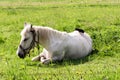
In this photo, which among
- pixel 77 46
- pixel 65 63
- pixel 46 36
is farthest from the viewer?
pixel 77 46

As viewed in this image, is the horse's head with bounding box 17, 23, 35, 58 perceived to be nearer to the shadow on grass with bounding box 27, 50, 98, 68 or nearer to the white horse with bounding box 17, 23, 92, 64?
the white horse with bounding box 17, 23, 92, 64

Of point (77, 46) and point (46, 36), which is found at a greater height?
point (46, 36)

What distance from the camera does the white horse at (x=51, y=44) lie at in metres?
9.70

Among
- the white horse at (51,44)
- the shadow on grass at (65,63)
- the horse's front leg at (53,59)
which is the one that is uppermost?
the white horse at (51,44)

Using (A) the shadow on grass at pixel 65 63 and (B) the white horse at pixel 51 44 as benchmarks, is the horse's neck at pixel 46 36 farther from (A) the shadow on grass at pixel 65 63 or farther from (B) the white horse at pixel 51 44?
(A) the shadow on grass at pixel 65 63

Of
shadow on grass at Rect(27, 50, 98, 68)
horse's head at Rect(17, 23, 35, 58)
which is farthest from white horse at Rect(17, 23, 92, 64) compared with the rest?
shadow on grass at Rect(27, 50, 98, 68)

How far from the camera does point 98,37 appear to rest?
12648mm

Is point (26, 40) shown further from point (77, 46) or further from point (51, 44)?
point (77, 46)

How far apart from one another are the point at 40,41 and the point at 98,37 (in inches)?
126

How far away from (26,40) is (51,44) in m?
0.73

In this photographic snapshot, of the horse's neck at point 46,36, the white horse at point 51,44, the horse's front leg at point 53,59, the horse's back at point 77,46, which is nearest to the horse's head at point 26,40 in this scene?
the white horse at point 51,44

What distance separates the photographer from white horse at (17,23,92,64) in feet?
31.8

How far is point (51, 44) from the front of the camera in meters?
10.0

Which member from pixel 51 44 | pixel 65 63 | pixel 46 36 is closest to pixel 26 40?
pixel 46 36
